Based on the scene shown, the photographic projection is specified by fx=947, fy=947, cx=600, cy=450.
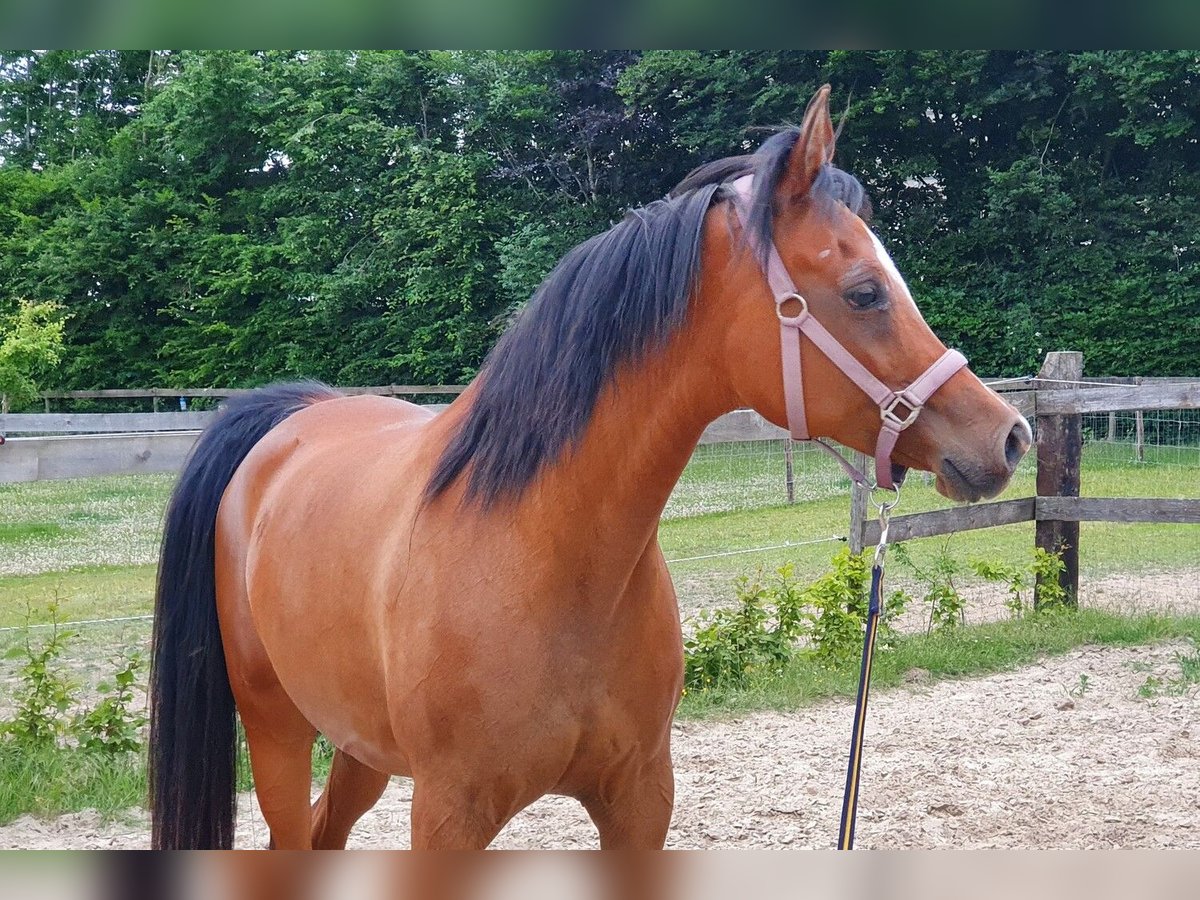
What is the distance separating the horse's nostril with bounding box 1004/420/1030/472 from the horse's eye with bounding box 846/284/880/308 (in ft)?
0.92

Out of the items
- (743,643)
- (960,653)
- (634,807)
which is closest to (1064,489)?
(960,653)

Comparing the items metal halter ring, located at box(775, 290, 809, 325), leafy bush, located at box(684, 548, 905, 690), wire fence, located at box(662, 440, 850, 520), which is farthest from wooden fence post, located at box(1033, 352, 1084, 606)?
metal halter ring, located at box(775, 290, 809, 325)

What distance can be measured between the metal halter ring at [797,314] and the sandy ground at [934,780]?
2.40m

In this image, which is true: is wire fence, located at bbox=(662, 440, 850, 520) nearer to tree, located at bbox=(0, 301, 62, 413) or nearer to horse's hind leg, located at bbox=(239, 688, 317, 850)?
tree, located at bbox=(0, 301, 62, 413)

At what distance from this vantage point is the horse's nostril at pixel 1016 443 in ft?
4.58

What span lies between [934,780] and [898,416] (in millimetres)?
2846

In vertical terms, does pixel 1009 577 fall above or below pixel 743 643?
above

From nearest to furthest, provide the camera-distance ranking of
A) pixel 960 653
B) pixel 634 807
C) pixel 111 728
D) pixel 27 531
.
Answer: pixel 634 807, pixel 111 728, pixel 960 653, pixel 27 531

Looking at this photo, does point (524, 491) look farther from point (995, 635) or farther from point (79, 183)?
point (79, 183)

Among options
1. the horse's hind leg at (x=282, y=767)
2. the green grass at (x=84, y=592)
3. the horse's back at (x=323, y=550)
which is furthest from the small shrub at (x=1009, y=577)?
the green grass at (x=84, y=592)

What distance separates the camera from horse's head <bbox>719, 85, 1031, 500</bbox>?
1410 mm

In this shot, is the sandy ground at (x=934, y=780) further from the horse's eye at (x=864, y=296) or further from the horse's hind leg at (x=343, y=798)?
the horse's eye at (x=864, y=296)

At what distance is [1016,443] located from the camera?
1.42 meters

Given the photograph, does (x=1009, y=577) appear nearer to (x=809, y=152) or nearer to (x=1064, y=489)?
(x=1064, y=489)
